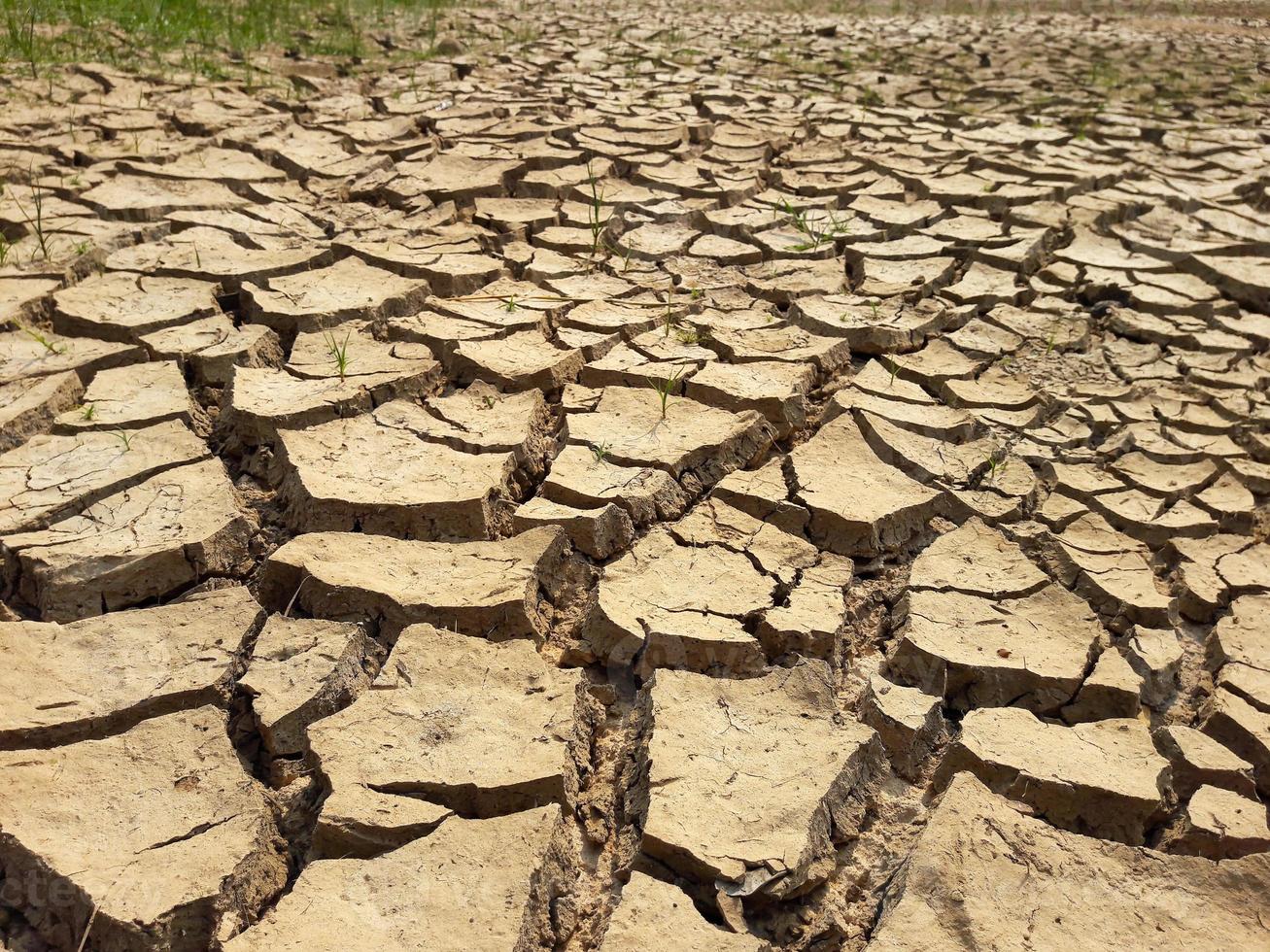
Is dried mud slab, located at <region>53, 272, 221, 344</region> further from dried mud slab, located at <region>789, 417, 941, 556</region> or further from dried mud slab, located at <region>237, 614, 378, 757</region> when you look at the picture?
dried mud slab, located at <region>789, 417, 941, 556</region>

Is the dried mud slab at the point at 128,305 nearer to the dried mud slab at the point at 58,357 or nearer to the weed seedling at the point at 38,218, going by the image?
the dried mud slab at the point at 58,357

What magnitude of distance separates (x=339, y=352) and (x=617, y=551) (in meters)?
1.05

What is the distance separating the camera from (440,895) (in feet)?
4.62

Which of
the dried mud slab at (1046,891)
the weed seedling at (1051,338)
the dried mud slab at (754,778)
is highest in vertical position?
the weed seedling at (1051,338)

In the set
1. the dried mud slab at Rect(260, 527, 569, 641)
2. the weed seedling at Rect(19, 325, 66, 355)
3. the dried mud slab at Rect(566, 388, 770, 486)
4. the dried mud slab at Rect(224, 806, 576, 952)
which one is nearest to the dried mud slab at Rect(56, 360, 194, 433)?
the weed seedling at Rect(19, 325, 66, 355)

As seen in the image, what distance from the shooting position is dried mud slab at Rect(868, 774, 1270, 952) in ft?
4.75

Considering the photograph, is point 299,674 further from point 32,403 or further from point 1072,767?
point 1072,767

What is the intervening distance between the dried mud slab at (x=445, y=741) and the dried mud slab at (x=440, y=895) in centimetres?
4

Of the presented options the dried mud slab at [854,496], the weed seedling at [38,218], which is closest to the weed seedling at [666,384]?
the dried mud slab at [854,496]

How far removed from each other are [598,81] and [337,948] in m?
4.97

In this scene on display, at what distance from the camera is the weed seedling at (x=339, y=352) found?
103 inches

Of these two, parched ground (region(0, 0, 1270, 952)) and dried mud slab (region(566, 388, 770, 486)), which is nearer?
parched ground (region(0, 0, 1270, 952))

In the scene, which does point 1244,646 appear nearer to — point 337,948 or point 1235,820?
point 1235,820

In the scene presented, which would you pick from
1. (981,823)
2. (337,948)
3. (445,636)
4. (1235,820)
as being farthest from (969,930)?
(445,636)
